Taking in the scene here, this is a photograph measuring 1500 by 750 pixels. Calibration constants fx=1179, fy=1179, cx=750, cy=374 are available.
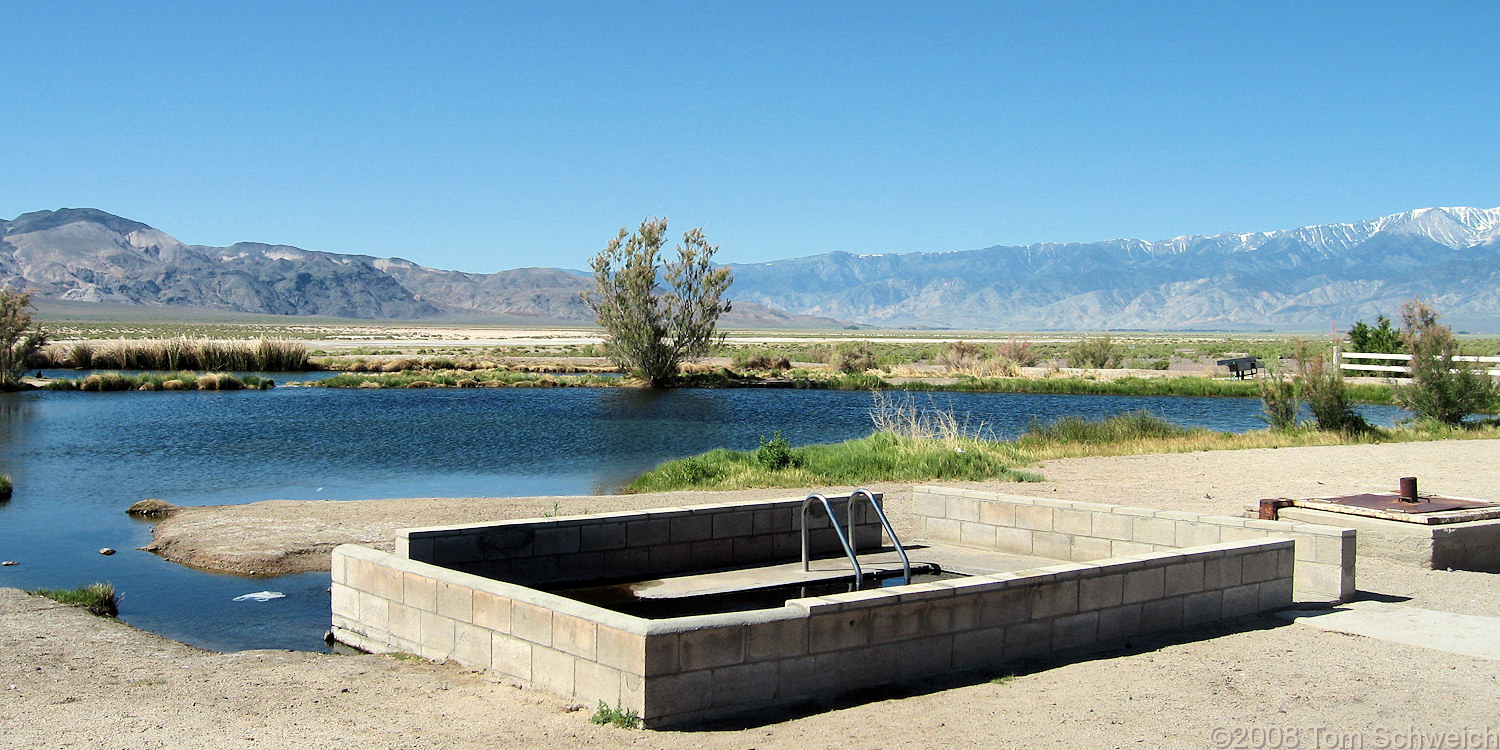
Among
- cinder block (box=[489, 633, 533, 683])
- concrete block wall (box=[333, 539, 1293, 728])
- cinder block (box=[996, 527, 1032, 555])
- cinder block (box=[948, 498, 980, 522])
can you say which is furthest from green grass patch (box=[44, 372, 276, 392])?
cinder block (box=[489, 633, 533, 683])

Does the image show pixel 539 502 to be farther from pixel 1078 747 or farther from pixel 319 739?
pixel 1078 747

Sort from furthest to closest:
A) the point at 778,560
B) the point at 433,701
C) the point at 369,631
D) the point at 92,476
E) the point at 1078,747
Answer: the point at 92,476, the point at 778,560, the point at 369,631, the point at 433,701, the point at 1078,747

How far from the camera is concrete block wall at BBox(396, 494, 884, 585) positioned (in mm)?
8820

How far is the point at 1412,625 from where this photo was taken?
7.89 metres

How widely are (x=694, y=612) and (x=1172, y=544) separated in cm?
388

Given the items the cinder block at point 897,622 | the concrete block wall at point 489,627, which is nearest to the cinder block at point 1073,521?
the cinder block at point 897,622

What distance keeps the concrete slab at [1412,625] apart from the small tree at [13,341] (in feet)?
136

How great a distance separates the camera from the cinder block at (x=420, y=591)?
732 cm

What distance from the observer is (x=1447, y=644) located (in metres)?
7.41

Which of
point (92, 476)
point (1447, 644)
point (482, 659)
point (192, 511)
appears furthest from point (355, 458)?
point (1447, 644)

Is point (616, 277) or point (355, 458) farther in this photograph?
point (616, 277)

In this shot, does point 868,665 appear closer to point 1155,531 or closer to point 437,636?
point 437,636

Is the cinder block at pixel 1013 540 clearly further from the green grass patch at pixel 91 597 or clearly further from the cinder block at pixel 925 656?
the green grass patch at pixel 91 597

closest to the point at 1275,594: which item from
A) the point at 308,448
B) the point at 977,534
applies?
the point at 977,534
